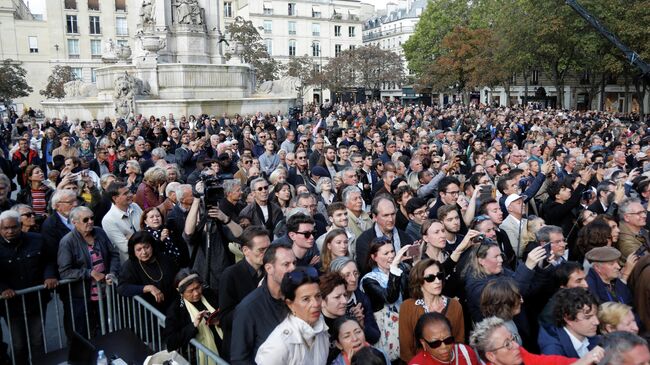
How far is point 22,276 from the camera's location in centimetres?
525

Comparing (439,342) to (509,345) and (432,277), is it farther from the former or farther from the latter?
(432,277)

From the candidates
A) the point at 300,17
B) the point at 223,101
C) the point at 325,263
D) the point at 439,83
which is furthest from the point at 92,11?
the point at 325,263

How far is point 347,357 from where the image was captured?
141 inches

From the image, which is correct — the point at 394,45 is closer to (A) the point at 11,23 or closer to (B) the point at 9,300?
(A) the point at 11,23

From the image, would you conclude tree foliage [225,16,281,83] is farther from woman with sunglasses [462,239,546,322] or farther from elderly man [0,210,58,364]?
woman with sunglasses [462,239,546,322]

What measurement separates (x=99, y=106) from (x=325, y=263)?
1009 inches

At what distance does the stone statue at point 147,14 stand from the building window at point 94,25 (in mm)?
47025

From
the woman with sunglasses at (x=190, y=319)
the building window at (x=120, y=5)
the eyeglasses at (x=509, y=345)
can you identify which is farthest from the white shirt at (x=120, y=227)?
the building window at (x=120, y=5)

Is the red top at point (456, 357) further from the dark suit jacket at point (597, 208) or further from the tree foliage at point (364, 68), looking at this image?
the tree foliage at point (364, 68)

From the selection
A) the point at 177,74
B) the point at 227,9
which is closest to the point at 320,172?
the point at 177,74

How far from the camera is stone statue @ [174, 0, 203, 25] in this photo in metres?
28.3

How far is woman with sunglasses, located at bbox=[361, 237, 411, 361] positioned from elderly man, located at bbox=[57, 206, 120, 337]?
2708 mm

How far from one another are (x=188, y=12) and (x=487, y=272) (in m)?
27.3

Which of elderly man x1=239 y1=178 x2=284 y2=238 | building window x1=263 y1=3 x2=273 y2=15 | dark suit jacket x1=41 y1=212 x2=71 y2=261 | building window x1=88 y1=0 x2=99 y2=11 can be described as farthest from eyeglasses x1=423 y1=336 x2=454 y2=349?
building window x1=263 y1=3 x2=273 y2=15
